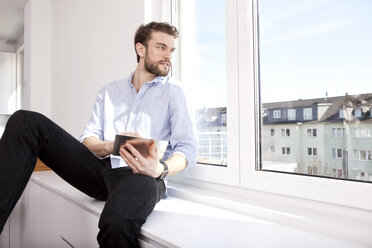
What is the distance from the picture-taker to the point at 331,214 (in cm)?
124

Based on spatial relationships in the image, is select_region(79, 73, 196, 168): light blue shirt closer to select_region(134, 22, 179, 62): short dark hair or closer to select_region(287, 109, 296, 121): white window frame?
select_region(134, 22, 179, 62): short dark hair

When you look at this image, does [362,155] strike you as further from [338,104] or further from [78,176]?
[78,176]

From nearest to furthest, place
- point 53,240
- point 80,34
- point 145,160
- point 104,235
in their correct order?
point 104,235
point 145,160
point 53,240
point 80,34

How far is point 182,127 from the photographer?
1.59m

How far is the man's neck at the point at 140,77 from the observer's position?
6.07 ft

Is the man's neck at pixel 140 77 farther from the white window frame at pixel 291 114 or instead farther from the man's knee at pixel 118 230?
the man's knee at pixel 118 230

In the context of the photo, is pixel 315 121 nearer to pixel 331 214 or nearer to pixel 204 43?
pixel 331 214

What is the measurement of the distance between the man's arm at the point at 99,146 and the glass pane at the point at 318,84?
72 cm

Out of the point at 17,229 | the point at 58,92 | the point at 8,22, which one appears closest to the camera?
the point at 17,229

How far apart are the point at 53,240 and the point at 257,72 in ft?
4.98

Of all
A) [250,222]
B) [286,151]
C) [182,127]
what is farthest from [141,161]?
[286,151]

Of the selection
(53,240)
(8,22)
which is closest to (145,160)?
(53,240)

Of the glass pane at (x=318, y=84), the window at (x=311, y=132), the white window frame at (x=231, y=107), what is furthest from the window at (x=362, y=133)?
the white window frame at (x=231, y=107)

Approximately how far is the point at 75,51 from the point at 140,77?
171 cm
